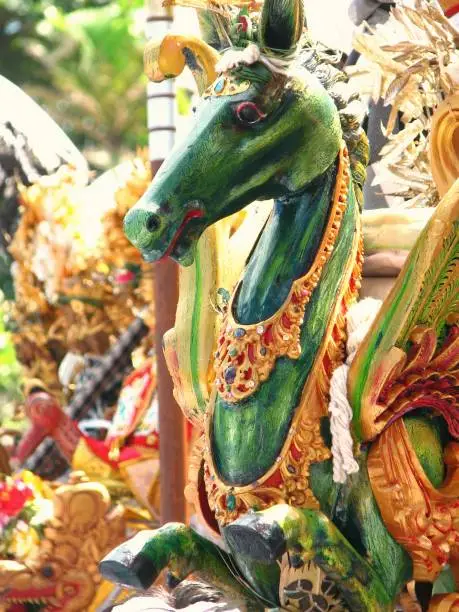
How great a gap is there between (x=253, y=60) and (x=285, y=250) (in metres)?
0.27

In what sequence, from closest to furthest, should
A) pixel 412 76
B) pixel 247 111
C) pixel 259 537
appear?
pixel 259 537, pixel 247 111, pixel 412 76

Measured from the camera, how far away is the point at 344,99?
2.09 meters

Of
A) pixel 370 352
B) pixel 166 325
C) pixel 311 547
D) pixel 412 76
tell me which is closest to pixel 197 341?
pixel 370 352

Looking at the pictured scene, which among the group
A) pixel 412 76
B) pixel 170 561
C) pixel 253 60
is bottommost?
pixel 170 561

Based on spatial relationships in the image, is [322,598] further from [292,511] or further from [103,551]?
[103,551]

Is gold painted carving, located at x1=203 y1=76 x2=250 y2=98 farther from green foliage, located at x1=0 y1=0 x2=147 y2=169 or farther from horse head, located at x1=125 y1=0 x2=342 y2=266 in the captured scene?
green foliage, located at x1=0 y1=0 x2=147 y2=169

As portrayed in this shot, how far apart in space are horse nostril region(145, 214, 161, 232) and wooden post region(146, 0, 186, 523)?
1348 millimetres

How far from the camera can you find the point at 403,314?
6.40ft

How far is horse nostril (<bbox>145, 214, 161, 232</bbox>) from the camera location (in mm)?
1862

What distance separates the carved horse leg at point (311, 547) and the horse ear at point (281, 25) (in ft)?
2.03

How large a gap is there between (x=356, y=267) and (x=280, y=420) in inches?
10.5

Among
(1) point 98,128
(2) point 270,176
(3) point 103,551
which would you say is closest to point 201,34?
(2) point 270,176

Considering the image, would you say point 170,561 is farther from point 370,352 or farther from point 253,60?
point 253,60

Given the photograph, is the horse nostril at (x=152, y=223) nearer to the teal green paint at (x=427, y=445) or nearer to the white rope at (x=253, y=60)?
the white rope at (x=253, y=60)
